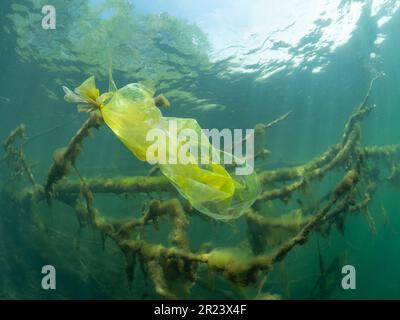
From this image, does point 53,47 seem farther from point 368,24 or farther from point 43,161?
point 43,161

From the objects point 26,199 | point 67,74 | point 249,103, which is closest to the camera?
point 26,199

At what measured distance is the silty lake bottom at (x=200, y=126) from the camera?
392 centimetres

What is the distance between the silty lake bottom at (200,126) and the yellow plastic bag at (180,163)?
0.06 ft

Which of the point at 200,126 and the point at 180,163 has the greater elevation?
the point at 200,126

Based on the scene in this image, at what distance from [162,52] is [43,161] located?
2044cm

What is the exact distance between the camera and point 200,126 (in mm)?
14961

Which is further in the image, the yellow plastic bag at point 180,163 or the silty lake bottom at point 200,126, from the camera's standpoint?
the silty lake bottom at point 200,126

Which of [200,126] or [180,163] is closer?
[180,163]

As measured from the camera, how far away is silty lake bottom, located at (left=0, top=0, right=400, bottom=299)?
3.92 meters

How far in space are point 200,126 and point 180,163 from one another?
12.5 meters

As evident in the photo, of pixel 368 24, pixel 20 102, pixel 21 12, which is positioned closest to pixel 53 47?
pixel 21 12

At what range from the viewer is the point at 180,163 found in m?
2.51

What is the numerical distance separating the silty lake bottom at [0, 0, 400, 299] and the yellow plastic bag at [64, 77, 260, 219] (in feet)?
0.06

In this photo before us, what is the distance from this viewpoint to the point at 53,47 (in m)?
13.9
